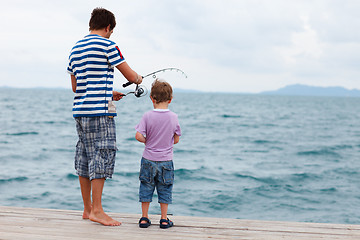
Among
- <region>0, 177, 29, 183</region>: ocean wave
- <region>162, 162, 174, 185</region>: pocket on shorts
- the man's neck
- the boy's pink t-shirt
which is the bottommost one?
<region>0, 177, 29, 183</region>: ocean wave

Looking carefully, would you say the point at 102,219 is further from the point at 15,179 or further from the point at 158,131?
the point at 15,179

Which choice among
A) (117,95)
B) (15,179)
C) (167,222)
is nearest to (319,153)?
(15,179)

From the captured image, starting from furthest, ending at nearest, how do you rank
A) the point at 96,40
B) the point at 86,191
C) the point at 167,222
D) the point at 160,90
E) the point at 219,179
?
the point at 219,179 < the point at 86,191 < the point at 167,222 < the point at 160,90 < the point at 96,40

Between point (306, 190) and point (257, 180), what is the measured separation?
129cm

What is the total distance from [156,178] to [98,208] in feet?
1.73

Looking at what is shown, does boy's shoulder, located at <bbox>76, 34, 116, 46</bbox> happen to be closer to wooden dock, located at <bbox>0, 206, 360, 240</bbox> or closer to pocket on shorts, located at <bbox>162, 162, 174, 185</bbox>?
pocket on shorts, located at <bbox>162, 162, 174, 185</bbox>

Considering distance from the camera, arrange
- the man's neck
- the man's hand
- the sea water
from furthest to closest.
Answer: the sea water
the man's hand
the man's neck

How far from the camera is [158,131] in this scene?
9.75 ft

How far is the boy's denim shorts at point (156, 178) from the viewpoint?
9.84 ft

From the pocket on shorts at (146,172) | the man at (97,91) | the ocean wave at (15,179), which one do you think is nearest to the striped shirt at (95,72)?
the man at (97,91)

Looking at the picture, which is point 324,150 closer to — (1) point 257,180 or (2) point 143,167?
(1) point 257,180

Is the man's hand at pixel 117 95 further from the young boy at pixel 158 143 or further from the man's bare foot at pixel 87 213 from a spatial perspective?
the man's bare foot at pixel 87 213

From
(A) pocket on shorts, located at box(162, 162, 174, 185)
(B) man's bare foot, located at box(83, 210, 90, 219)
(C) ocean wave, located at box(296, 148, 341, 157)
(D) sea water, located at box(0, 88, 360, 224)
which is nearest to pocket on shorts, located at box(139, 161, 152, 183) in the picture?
(A) pocket on shorts, located at box(162, 162, 174, 185)

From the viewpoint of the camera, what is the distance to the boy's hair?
2.93m
